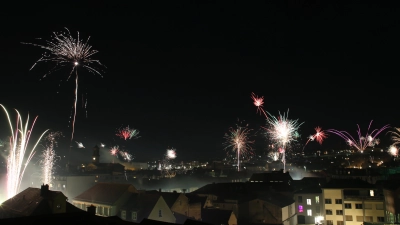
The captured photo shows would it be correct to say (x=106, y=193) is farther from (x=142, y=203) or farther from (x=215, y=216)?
(x=215, y=216)

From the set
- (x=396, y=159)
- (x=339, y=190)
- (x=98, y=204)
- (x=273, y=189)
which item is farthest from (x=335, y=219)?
(x=396, y=159)

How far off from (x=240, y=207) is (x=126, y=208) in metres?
16.2

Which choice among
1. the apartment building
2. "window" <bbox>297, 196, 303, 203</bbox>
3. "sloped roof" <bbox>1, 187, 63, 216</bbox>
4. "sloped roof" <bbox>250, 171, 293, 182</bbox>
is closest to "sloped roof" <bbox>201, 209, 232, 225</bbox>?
"window" <bbox>297, 196, 303, 203</bbox>

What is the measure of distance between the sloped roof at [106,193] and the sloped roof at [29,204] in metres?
8.91

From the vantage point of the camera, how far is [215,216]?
41469mm

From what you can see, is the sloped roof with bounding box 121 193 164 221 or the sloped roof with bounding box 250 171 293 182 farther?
the sloped roof with bounding box 250 171 293 182

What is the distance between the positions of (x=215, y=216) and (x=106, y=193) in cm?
1336

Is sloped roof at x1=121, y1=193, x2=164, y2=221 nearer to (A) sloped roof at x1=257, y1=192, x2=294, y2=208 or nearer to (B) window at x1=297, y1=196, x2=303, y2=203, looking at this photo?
(A) sloped roof at x1=257, y1=192, x2=294, y2=208

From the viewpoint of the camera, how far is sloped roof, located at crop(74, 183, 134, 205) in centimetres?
3943

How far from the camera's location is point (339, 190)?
4897 centimetres

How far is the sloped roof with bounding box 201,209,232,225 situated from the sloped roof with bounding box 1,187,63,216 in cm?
1822

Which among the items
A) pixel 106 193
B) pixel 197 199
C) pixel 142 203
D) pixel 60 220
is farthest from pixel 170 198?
pixel 60 220

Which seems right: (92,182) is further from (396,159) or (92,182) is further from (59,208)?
(396,159)

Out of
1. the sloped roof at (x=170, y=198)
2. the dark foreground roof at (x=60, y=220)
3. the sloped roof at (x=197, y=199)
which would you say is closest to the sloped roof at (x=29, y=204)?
the dark foreground roof at (x=60, y=220)
